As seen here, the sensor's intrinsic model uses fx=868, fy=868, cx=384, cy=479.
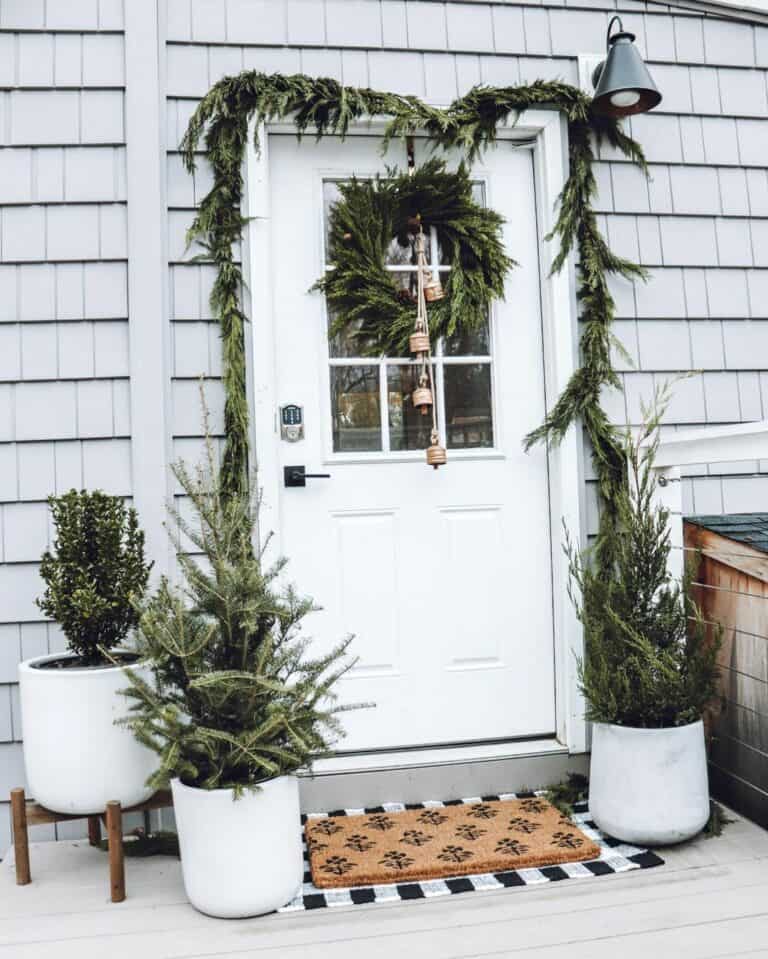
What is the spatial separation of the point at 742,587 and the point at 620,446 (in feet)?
1.82

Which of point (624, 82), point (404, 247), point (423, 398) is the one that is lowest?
point (423, 398)

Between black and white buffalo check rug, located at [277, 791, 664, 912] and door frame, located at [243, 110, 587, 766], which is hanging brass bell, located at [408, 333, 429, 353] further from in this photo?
black and white buffalo check rug, located at [277, 791, 664, 912]

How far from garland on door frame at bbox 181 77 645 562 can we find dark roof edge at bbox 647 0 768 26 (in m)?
0.48

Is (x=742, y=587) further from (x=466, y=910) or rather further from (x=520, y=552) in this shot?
(x=466, y=910)

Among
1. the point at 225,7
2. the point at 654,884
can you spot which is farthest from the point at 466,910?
the point at 225,7

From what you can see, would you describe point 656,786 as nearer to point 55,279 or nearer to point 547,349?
point 547,349

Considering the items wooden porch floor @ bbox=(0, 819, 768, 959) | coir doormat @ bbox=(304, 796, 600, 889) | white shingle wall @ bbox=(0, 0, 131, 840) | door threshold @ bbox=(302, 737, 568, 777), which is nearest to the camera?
wooden porch floor @ bbox=(0, 819, 768, 959)

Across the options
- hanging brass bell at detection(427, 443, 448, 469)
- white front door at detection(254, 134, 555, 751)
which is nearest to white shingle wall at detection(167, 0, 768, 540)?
white front door at detection(254, 134, 555, 751)

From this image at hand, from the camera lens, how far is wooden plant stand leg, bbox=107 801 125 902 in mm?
2004

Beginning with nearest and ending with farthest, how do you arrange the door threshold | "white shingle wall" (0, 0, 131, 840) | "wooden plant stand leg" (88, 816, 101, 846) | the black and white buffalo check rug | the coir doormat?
1. the black and white buffalo check rug
2. the coir doormat
3. "wooden plant stand leg" (88, 816, 101, 846)
4. "white shingle wall" (0, 0, 131, 840)
5. the door threshold

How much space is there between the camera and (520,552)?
2.72m

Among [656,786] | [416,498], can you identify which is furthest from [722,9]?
[656,786]

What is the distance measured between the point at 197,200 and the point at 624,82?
4.27ft

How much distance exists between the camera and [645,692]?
2.24 meters
